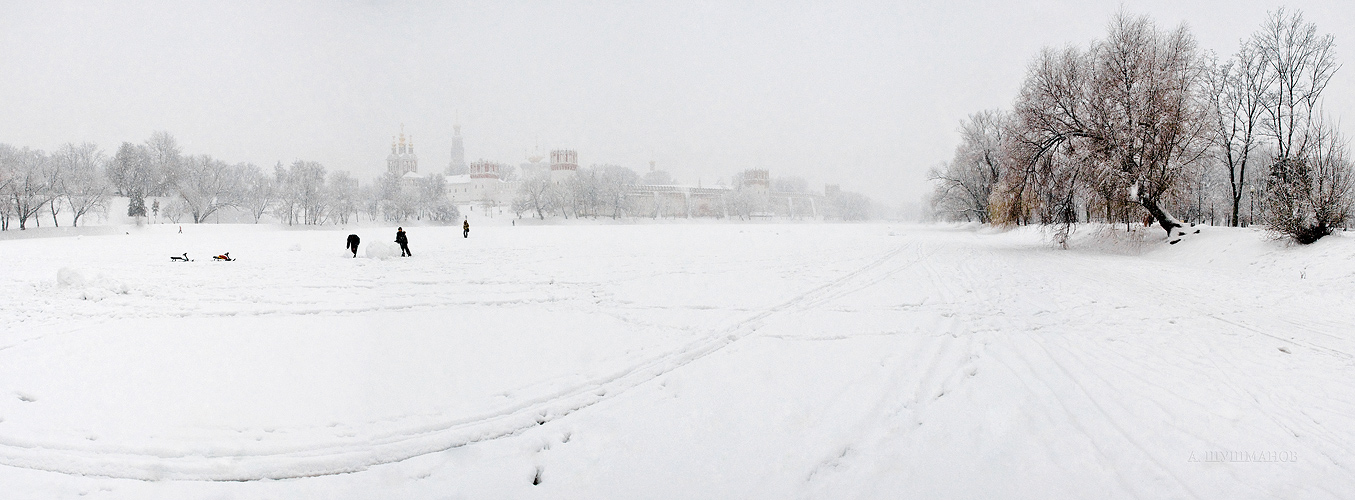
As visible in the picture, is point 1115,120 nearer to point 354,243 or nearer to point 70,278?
point 354,243


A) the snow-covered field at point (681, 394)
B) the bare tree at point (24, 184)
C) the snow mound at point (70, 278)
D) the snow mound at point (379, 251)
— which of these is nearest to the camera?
the snow-covered field at point (681, 394)

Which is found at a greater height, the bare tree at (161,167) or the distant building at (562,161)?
the distant building at (562,161)

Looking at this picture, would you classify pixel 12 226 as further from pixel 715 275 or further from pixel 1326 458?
pixel 1326 458

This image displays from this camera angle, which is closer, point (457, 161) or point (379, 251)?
point (379, 251)

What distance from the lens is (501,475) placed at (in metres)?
3.23

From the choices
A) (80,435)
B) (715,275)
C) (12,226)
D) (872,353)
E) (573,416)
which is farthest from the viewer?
(12,226)

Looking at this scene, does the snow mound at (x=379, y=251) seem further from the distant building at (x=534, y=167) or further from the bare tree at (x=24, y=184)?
the distant building at (x=534, y=167)

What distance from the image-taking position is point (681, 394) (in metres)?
4.60

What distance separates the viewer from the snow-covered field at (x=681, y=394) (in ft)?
10.4

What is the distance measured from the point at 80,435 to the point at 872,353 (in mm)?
6450

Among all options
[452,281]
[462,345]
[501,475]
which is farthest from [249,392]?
[452,281]

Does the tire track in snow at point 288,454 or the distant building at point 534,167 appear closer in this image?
the tire track in snow at point 288,454

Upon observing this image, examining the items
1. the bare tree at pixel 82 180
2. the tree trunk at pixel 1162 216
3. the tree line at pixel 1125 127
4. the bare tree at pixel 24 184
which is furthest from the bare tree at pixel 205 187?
the tree trunk at pixel 1162 216

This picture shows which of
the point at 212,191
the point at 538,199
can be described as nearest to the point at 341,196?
the point at 212,191
